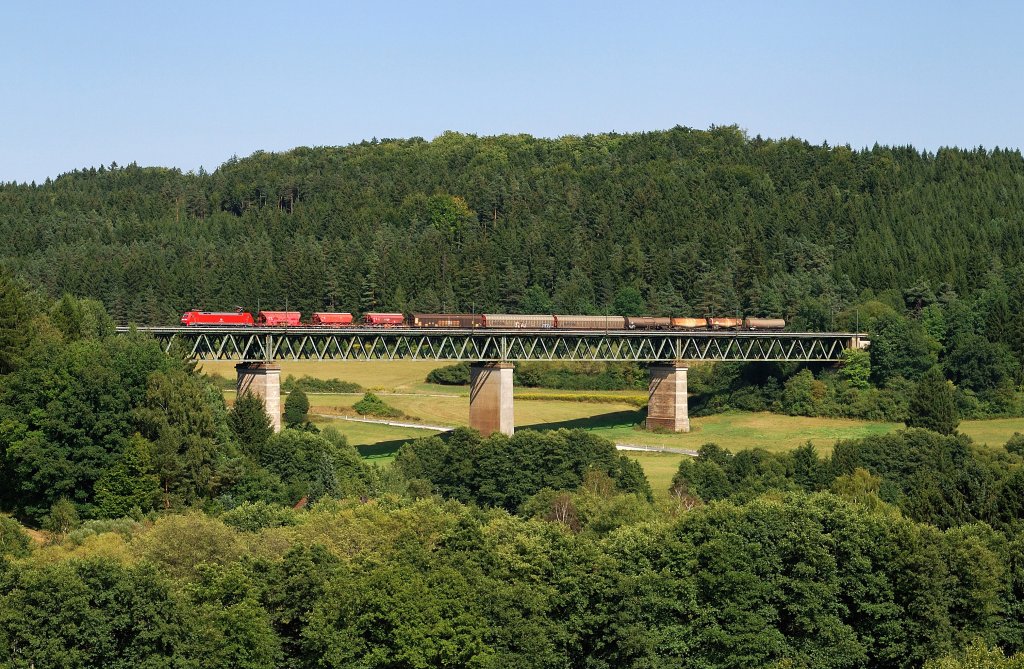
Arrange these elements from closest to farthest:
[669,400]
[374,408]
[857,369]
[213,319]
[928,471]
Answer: [928,471], [213,319], [669,400], [857,369], [374,408]

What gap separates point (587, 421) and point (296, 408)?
3408cm

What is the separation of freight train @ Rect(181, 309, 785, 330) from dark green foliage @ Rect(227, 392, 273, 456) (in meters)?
29.6

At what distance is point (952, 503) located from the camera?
82062 mm

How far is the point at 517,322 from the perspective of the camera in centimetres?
15600

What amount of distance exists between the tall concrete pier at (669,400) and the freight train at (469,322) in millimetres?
8993

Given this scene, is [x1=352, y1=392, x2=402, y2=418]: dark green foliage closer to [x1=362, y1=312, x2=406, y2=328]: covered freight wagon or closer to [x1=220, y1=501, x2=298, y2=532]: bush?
[x1=362, y1=312, x2=406, y2=328]: covered freight wagon

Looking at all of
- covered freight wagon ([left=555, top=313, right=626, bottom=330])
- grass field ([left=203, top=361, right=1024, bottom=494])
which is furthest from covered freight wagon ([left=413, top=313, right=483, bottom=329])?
covered freight wagon ([left=555, top=313, right=626, bottom=330])

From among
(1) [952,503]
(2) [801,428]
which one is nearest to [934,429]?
(2) [801,428]

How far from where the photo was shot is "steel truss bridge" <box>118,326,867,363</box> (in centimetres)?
13038

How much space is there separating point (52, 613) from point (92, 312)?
2442 inches

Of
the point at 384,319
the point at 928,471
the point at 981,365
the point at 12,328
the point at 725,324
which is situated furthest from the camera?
the point at 725,324

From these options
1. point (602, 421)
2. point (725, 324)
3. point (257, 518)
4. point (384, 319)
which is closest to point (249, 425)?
point (257, 518)

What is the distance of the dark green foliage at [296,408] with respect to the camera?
14062 cm

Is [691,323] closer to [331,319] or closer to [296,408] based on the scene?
[331,319]
